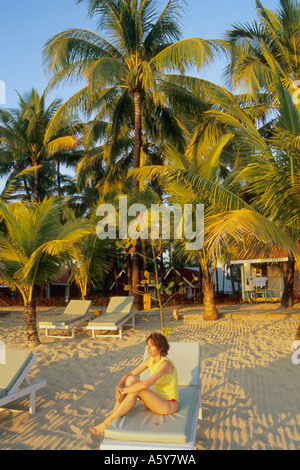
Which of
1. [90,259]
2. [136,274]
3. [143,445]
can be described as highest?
[90,259]

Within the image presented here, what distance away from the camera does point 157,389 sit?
3.86 metres

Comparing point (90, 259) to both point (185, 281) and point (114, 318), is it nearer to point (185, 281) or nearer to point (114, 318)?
point (114, 318)

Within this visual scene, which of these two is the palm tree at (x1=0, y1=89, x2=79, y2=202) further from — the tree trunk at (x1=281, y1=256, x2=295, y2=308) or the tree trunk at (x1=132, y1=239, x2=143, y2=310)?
the tree trunk at (x1=281, y1=256, x2=295, y2=308)

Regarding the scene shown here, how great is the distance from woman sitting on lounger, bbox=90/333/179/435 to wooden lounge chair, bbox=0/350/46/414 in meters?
1.14

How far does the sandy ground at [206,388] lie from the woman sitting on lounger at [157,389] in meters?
0.50

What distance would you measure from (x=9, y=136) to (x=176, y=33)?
7.96 m

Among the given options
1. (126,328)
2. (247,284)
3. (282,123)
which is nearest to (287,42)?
(282,123)

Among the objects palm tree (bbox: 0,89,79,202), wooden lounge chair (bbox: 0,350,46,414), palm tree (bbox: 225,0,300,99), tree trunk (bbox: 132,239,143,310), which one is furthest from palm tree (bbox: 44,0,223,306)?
wooden lounge chair (bbox: 0,350,46,414)

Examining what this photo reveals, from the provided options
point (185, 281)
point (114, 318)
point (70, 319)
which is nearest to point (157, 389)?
point (114, 318)

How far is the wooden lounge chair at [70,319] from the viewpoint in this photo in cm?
945

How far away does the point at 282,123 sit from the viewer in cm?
691

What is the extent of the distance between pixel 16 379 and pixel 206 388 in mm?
2583

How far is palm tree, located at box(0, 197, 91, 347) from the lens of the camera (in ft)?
28.6

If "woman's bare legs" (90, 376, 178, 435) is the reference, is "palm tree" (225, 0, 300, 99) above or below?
above
